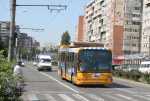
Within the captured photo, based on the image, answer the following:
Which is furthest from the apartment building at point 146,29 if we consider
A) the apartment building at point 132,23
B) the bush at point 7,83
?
the bush at point 7,83

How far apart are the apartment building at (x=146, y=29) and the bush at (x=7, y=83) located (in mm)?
114524

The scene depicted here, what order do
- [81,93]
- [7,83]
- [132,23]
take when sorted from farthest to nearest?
[132,23] < [81,93] < [7,83]

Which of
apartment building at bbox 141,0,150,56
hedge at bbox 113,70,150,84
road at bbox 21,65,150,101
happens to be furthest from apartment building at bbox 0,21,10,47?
road at bbox 21,65,150,101

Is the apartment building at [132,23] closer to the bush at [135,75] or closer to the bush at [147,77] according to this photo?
the bush at [135,75]

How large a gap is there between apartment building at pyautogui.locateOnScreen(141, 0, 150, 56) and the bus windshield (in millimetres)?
92390

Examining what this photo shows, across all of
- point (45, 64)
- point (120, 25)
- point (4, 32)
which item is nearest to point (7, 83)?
point (45, 64)

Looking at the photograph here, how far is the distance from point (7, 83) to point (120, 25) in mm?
135118

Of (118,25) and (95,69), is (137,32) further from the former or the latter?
(95,69)

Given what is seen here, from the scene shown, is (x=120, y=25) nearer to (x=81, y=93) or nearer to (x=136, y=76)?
(x=136, y=76)

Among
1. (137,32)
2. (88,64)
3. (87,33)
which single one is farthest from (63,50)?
(87,33)

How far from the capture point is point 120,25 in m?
147

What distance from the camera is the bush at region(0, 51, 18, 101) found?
40.1 ft

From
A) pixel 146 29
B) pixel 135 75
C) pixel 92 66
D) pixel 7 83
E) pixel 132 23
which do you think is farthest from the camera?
pixel 132 23

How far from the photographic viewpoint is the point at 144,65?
77.1m
